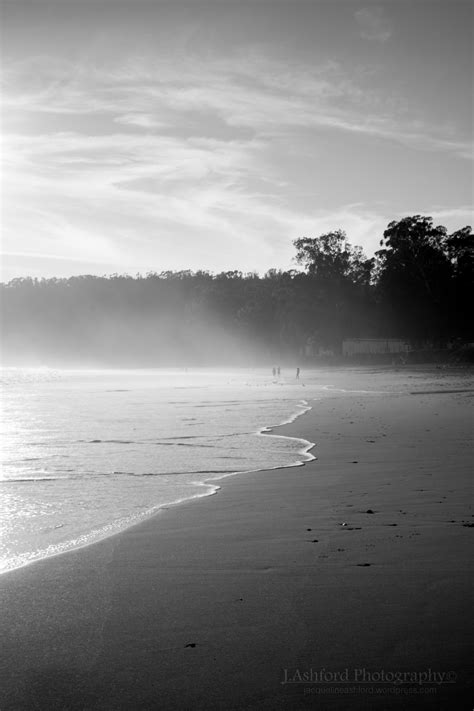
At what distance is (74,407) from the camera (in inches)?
850

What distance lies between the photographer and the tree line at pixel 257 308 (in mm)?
71500

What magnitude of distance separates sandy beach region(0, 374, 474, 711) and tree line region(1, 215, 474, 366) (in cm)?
6772

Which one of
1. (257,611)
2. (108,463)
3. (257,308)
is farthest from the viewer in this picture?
(257,308)

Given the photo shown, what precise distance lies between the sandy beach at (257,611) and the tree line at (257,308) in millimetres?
67715

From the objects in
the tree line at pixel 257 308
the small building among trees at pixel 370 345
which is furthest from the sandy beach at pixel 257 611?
the small building among trees at pixel 370 345

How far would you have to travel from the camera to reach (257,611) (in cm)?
369

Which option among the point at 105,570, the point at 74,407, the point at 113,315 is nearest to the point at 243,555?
the point at 105,570

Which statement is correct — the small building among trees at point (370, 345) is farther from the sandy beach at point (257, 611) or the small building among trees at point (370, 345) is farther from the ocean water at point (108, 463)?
the sandy beach at point (257, 611)

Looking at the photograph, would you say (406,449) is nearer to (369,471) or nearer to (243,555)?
(369,471)

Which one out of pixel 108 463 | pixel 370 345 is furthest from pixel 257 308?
pixel 108 463

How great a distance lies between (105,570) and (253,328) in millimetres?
99496

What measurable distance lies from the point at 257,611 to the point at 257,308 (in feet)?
327

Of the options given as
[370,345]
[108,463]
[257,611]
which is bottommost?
[108,463]

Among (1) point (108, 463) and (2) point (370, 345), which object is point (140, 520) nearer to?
(1) point (108, 463)
